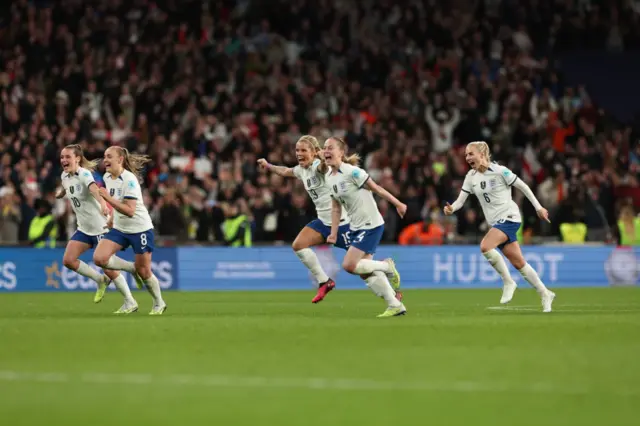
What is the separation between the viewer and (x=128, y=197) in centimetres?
1611

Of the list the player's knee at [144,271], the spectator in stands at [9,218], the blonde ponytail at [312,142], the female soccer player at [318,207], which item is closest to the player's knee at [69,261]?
the player's knee at [144,271]

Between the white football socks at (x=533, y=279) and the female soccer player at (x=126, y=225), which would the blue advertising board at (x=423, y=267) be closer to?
the white football socks at (x=533, y=279)

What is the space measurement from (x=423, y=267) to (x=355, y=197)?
12.0m

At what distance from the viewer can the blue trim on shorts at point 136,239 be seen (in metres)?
16.3

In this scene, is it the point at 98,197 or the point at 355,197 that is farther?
the point at 98,197

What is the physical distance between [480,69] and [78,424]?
26655 mm

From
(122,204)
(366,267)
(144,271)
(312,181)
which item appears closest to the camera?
(366,267)

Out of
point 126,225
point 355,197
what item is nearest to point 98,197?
point 126,225

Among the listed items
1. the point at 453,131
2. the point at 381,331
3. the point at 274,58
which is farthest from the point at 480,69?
the point at 381,331

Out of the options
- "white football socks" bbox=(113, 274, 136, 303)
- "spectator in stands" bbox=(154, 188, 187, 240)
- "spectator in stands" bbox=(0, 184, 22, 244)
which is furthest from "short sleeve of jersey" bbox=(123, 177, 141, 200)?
"spectator in stands" bbox=(0, 184, 22, 244)

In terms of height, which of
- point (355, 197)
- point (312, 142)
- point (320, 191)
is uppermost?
point (312, 142)

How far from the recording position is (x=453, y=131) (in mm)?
31578

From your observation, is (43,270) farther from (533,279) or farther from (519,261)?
(533,279)

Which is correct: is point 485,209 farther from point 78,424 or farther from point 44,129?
point 44,129
